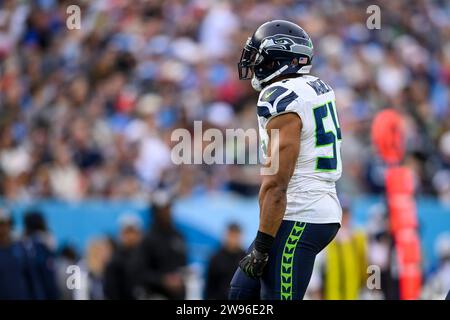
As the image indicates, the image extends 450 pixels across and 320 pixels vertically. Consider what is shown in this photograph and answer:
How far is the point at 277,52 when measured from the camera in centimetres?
652

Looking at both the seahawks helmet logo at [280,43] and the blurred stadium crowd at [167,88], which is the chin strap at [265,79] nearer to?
the seahawks helmet logo at [280,43]

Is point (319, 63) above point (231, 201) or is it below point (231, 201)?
above

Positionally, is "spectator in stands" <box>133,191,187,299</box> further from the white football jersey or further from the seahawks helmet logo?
the seahawks helmet logo

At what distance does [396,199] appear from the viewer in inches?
440

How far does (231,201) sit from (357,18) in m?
4.80

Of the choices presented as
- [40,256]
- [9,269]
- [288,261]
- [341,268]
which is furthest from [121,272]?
[288,261]

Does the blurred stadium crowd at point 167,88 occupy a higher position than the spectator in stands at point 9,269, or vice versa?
the blurred stadium crowd at point 167,88

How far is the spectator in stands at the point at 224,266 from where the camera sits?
10.7m

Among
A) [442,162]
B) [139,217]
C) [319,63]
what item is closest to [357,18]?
[319,63]

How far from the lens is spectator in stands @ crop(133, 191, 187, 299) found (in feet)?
35.5

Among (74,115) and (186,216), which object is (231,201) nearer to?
(186,216)


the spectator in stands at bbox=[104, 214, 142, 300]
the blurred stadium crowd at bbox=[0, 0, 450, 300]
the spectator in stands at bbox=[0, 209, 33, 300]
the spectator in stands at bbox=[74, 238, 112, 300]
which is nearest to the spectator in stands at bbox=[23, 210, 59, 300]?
the spectator in stands at bbox=[0, 209, 33, 300]

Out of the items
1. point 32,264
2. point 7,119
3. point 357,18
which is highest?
point 357,18

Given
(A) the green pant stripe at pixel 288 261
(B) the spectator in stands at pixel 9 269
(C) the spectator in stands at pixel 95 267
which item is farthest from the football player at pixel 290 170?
(C) the spectator in stands at pixel 95 267
